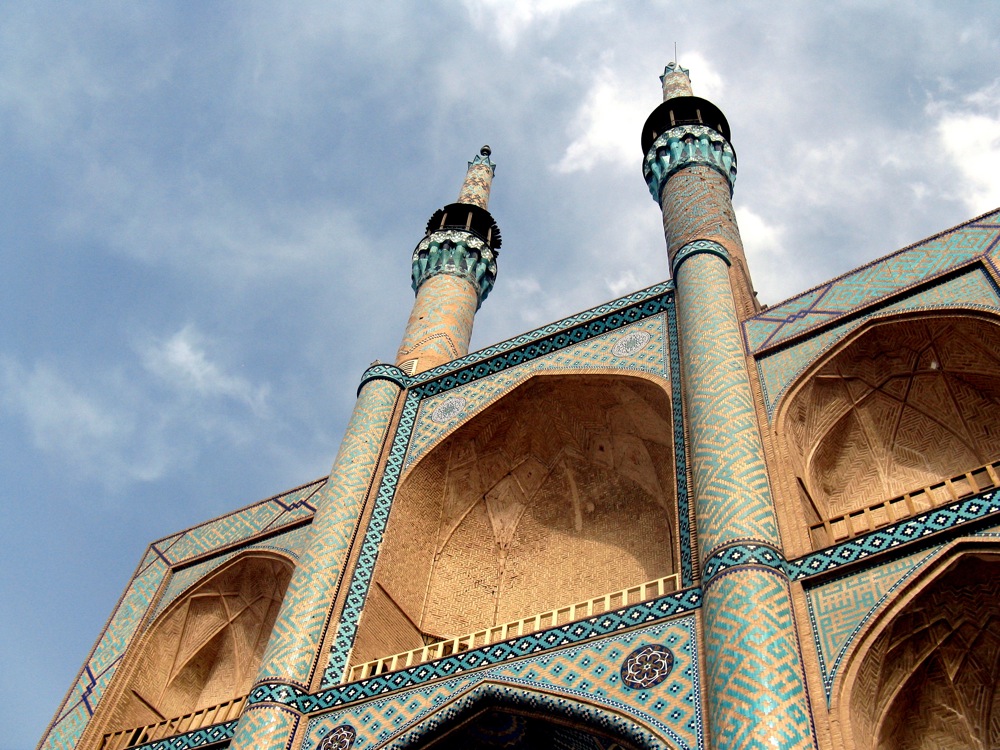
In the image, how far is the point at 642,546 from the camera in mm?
7559

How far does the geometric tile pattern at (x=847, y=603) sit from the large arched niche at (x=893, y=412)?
1.17 metres

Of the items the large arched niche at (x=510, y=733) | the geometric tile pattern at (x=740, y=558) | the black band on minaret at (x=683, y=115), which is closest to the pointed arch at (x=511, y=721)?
the large arched niche at (x=510, y=733)

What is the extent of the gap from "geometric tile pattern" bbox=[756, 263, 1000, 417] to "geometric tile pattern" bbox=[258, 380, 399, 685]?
2.96 metres

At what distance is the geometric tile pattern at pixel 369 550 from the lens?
636cm

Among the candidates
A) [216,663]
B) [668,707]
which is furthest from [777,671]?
[216,663]

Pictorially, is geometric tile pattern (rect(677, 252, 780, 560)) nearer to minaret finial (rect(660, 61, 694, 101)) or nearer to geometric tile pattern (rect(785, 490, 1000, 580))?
geometric tile pattern (rect(785, 490, 1000, 580))

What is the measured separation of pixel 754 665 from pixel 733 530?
0.84 meters

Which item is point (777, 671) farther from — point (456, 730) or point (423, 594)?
point (423, 594)

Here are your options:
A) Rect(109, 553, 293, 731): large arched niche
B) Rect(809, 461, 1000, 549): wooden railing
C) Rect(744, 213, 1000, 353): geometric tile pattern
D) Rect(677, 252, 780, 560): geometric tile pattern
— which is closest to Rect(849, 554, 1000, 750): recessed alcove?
Rect(809, 461, 1000, 549): wooden railing

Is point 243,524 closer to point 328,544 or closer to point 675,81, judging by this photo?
point 328,544

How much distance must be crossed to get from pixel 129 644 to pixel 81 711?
63 centimetres

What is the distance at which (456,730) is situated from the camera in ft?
18.1

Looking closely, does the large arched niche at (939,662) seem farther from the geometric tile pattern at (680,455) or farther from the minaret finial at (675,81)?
the minaret finial at (675,81)

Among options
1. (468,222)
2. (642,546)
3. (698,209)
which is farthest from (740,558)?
(468,222)
